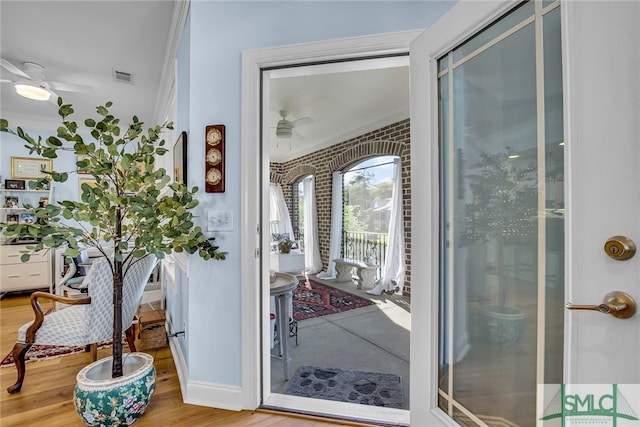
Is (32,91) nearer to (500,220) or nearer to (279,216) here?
(500,220)

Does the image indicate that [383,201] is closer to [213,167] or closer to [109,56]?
[213,167]

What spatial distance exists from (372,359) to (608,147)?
2.27 m

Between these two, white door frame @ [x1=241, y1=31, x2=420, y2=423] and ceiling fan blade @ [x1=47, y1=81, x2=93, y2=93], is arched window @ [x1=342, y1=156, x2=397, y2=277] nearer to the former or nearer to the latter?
white door frame @ [x1=241, y1=31, x2=420, y2=423]

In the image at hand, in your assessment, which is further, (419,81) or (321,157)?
(321,157)

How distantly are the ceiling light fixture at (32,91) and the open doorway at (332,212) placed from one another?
2058 millimetres

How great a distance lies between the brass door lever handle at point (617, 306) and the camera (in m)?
0.69

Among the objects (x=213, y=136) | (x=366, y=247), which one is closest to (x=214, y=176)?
(x=213, y=136)

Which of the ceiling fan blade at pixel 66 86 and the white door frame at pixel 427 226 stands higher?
the ceiling fan blade at pixel 66 86

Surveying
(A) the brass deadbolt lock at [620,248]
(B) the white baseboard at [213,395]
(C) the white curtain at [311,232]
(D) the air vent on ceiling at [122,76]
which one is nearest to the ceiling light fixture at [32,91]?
(D) the air vent on ceiling at [122,76]

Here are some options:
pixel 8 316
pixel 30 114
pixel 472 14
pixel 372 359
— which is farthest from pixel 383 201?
pixel 30 114

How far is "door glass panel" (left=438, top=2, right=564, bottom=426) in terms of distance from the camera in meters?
0.89

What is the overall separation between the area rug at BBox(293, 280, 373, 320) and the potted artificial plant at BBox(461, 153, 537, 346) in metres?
2.72

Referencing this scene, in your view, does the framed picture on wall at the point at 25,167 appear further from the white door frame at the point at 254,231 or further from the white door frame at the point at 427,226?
the white door frame at the point at 427,226

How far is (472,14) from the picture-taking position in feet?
3.55
